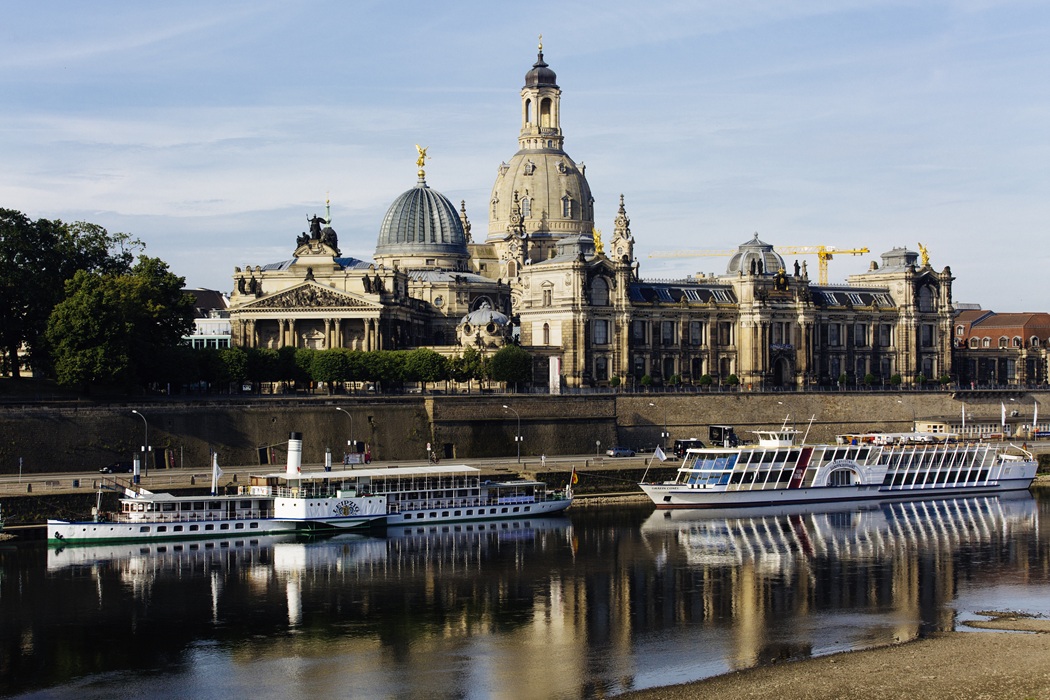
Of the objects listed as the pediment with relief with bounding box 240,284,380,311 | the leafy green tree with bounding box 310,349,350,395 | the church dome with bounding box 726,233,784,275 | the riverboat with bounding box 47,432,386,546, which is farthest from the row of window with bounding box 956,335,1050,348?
the riverboat with bounding box 47,432,386,546

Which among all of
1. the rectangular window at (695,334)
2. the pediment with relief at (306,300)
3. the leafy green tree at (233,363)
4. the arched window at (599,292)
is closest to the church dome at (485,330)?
the arched window at (599,292)

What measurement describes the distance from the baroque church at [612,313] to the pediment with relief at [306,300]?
0.08 m

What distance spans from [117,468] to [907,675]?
50.3 m

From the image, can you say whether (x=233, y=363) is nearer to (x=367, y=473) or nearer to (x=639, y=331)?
(x=367, y=473)

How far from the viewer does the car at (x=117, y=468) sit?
8131 centimetres

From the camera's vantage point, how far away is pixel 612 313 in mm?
123625

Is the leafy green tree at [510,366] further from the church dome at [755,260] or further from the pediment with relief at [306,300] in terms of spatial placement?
the church dome at [755,260]

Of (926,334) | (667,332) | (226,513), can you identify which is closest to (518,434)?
(667,332)

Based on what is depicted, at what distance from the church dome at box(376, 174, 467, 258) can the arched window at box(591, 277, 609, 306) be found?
112ft

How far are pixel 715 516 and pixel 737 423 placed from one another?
116 ft

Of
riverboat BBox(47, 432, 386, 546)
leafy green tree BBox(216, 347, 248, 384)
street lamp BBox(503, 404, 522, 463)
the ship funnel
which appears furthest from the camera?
leafy green tree BBox(216, 347, 248, 384)

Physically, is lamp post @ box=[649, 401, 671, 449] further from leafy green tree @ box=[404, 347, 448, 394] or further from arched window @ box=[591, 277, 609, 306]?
leafy green tree @ box=[404, 347, 448, 394]

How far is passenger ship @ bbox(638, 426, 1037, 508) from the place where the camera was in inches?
3282

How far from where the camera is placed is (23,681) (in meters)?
44.3
